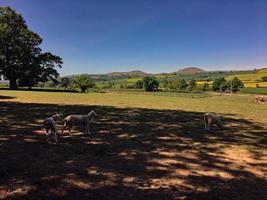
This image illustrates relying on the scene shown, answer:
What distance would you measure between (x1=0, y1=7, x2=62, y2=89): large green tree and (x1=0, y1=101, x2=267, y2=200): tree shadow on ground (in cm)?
5215

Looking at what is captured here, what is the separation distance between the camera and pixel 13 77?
5966cm

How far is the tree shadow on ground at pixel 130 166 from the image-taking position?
5.72 m

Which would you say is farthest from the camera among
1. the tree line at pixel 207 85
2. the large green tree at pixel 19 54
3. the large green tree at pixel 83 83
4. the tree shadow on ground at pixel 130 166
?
the tree line at pixel 207 85

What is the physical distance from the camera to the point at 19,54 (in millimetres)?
58375

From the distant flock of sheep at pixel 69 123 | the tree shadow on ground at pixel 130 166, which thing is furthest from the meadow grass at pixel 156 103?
the distant flock of sheep at pixel 69 123

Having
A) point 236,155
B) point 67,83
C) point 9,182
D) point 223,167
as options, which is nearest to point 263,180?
point 223,167

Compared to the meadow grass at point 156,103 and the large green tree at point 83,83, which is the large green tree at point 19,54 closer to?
the meadow grass at point 156,103

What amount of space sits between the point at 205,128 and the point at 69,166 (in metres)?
9.24

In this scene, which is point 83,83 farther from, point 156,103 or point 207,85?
point 156,103

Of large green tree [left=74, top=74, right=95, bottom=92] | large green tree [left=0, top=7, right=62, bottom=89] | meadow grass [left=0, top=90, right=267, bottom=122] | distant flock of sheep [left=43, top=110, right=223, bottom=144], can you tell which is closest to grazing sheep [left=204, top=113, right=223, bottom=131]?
distant flock of sheep [left=43, top=110, right=223, bottom=144]

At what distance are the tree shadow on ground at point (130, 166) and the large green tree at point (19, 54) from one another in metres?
52.2

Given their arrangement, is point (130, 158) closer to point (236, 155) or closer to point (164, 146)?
point (164, 146)

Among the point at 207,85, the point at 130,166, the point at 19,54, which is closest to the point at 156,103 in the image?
the point at 130,166

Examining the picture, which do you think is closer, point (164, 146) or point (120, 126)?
point (164, 146)
